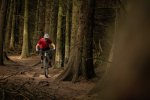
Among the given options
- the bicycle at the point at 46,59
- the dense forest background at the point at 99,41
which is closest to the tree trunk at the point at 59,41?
the dense forest background at the point at 99,41

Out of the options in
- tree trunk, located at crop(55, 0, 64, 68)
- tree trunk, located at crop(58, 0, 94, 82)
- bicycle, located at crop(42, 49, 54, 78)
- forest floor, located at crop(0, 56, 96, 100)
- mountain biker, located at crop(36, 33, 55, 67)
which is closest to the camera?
forest floor, located at crop(0, 56, 96, 100)

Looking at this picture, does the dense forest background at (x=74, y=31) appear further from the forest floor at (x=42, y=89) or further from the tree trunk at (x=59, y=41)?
the forest floor at (x=42, y=89)

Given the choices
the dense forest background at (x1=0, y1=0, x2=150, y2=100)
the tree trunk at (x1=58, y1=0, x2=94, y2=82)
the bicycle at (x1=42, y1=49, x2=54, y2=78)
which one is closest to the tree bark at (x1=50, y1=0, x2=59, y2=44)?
the dense forest background at (x1=0, y1=0, x2=150, y2=100)

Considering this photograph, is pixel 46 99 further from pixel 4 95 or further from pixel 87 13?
pixel 87 13

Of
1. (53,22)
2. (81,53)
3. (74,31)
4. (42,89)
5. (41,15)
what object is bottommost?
(42,89)

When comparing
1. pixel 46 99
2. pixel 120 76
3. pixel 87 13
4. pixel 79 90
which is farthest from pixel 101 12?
pixel 120 76

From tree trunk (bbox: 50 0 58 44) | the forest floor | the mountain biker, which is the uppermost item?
tree trunk (bbox: 50 0 58 44)

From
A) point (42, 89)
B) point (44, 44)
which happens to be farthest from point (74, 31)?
point (42, 89)

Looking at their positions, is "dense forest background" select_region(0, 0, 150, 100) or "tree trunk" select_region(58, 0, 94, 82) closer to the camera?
"dense forest background" select_region(0, 0, 150, 100)

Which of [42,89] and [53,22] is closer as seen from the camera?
[42,89]

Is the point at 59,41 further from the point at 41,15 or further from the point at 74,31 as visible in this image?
the point at 41,15

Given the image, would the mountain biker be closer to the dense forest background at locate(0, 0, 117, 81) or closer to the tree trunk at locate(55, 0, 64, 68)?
the dense forest background at locate(0, 0, 117, 81)

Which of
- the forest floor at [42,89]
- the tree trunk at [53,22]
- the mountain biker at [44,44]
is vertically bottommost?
the forest floor at [42,89]

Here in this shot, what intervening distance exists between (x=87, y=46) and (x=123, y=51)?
423 inches
